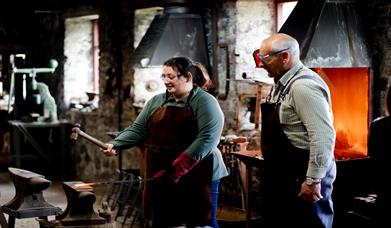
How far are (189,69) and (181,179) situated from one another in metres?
0.75

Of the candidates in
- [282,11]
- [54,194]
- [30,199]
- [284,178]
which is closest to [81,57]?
[54,194]

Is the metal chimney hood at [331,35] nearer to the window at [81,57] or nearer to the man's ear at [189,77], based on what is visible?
the man's ear at [189,77]

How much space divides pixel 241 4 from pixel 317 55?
81.3 inches

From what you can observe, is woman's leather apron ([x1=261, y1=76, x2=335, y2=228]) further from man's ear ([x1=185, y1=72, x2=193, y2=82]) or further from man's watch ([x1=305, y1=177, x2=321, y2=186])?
man's ear ([x1=185, y1=72, x2=193, y2=82])

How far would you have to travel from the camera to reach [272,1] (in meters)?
7.78

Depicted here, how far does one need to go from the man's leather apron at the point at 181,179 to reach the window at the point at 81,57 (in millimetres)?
5922

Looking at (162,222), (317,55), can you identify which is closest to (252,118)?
(317,55)

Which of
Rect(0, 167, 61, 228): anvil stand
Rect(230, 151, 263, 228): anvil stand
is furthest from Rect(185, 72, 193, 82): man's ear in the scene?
Rect(0, 167, 61, 228): anvil stand

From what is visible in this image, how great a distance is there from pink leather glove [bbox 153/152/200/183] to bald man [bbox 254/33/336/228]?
0.52 m

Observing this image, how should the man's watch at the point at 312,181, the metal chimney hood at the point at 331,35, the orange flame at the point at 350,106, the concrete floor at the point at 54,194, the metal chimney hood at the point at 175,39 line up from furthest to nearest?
the concrete floor at the point at 54,194 → the metal chimney hood at the point at 175,39 → the orange flame at the point at 350,106 → the metal chimney hood at the point at 331,35 → the man's watch at the point at 312,181

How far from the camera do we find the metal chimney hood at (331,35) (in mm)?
5879

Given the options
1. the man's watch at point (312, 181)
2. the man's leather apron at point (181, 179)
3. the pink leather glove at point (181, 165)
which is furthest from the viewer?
the man's leather apron at point (181, 179)

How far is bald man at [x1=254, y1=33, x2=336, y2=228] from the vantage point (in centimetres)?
435

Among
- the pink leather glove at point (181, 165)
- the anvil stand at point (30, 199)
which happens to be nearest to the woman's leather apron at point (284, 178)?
the pink leather glove at point (181, 165)
